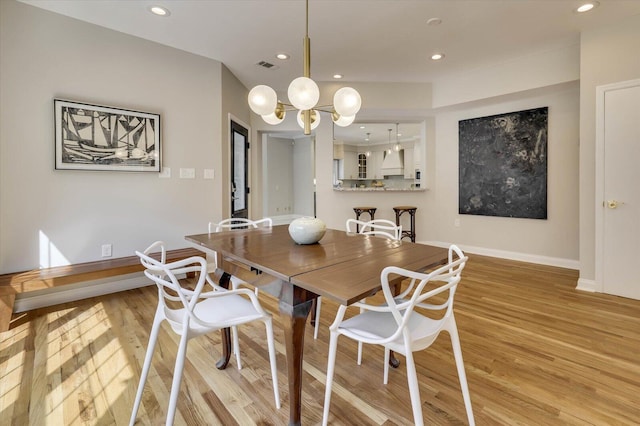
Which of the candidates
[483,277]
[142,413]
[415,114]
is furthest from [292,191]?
[142,413]

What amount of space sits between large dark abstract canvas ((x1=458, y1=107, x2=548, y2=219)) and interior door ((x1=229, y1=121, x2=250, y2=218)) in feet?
11.3

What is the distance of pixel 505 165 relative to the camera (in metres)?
4.44

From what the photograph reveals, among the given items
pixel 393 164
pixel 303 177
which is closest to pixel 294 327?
pixel 393 164

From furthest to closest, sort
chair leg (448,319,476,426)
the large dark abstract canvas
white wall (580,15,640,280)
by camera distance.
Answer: the large dark abstract canvas < white wall (580,15,640,280) < chair leg (448,319,476,426)

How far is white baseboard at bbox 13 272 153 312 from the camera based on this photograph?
271cm

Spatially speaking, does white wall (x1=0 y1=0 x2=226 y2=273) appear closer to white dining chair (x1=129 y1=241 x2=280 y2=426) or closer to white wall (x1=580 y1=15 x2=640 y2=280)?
white dining chair (x1=129 y1=241 x2=280 y2=426)

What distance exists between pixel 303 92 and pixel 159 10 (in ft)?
6.14

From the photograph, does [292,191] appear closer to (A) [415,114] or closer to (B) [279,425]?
(A) [415,114]

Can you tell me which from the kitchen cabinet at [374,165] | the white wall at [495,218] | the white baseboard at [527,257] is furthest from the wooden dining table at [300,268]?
the kitchen cabinet at [374,165]

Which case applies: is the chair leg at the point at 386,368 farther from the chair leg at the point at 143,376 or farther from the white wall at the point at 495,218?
the white wall at the point at 495,218

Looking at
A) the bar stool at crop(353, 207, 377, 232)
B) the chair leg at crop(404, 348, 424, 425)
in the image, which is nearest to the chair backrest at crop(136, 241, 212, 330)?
the chair leg at crop(404, 348, 424, 425)

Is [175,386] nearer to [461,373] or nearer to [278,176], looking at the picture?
[461,373]

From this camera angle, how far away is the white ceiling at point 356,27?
2688 millimetres

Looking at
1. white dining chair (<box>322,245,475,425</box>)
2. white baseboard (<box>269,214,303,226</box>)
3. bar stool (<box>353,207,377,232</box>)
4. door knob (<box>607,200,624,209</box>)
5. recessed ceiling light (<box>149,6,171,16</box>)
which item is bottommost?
white dining chair (<box>322,245,475,425</box>)
